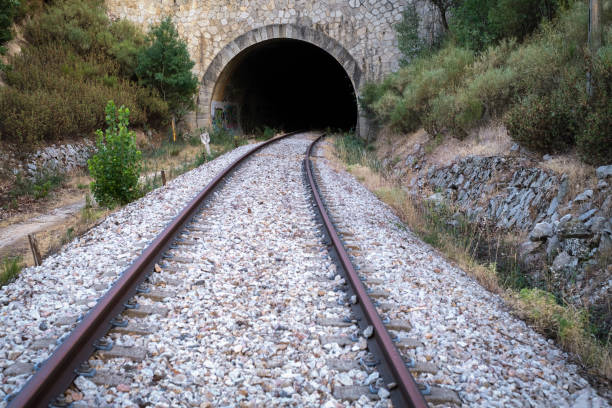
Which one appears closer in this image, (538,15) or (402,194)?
(402,194)

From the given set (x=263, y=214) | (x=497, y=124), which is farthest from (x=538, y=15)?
(x=263, y=214)

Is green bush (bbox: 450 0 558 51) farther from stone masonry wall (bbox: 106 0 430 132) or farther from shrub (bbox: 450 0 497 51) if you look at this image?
stone masonry wall (bbox: 106 0 430 132)

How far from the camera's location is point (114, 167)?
22.3 feet

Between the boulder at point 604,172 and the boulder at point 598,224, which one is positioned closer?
the boulder at point 598,224

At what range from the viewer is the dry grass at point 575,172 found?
4.82 m

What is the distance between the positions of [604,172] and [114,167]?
732 cm

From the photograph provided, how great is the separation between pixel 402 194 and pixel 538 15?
227 inches

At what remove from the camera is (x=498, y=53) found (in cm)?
970

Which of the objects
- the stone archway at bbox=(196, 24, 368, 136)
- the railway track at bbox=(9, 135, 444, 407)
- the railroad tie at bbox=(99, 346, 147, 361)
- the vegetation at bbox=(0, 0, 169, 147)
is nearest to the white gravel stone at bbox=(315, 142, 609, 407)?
the railway track at bbox=(9, 135, 444, 407)

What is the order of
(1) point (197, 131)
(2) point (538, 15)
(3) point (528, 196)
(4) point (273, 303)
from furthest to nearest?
(1) point (197, 131) < (2) point (538, 15) < (3) point (528, 196) < (4) point (273, 303)

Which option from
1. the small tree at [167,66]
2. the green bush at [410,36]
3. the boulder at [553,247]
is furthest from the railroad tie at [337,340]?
the green bush at [410,36]

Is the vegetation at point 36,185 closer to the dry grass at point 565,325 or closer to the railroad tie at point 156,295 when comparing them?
the railroad tie at point 156,295

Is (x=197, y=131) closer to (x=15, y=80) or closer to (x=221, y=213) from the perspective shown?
(x=15, y=80)

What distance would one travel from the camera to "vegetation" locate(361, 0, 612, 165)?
5.24m
